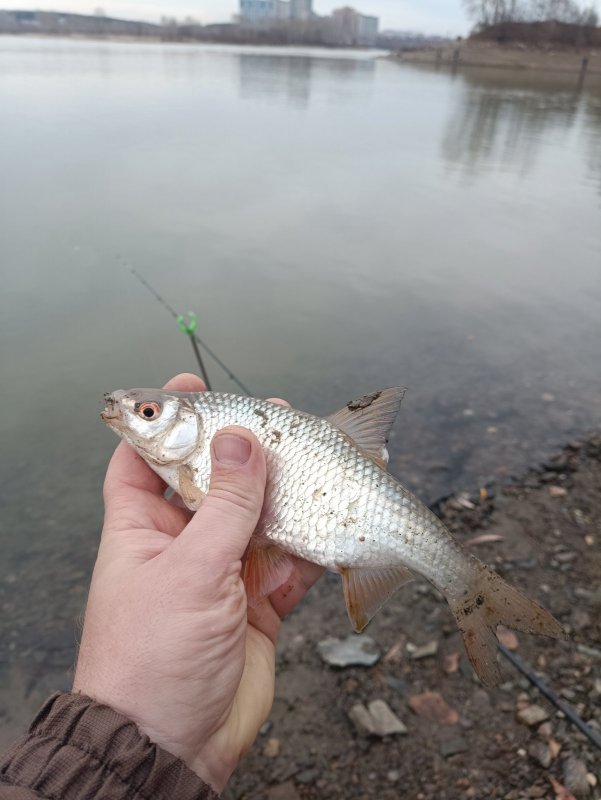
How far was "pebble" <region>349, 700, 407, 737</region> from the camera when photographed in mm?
3325

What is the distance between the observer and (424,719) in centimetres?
340

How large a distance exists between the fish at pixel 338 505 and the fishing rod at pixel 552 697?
3.08ft

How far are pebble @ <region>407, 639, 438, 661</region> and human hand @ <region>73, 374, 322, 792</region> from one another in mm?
1629


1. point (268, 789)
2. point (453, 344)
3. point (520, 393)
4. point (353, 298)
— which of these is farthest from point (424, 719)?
point (353, 298)

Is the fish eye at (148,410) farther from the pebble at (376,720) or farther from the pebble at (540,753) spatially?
the pebble at (540,753)

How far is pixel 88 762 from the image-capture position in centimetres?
165

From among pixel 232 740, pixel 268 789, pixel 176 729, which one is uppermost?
pixel 176 729

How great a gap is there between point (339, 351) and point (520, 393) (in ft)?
8.04

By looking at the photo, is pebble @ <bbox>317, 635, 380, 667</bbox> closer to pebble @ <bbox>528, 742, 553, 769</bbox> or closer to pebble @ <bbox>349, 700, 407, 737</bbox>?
pebble @ <bbox>349, 700, 407, 737</bbox>

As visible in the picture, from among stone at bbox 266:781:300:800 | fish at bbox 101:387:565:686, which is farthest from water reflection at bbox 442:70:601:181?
stone at bbox 266:781:300:800

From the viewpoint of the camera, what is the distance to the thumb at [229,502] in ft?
7.00

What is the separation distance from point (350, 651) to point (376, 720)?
52 centimetres

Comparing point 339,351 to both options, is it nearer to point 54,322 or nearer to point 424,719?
point 54,322

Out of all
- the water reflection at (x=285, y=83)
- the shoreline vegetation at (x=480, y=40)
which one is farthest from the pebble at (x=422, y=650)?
the shoreline vegetation at (x=480, y=40)
